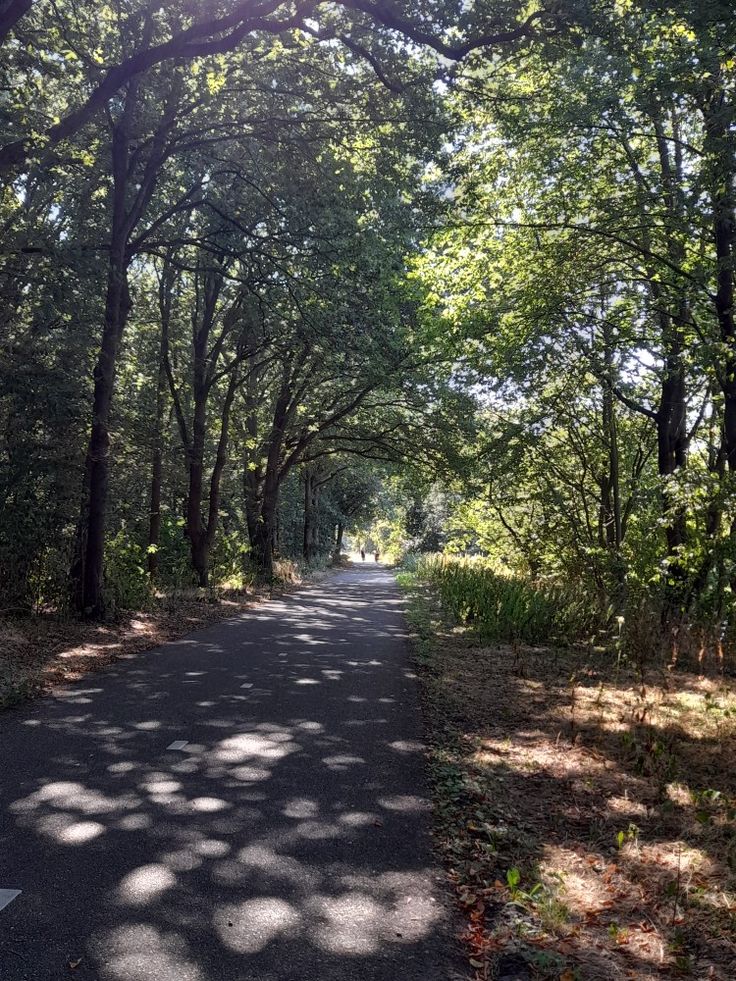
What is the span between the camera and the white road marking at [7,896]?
290cm

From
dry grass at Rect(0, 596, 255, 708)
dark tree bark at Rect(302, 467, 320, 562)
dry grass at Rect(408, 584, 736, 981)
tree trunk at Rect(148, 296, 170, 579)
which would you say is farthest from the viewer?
dark tree bark at Rect(302, 467, 320, 562)

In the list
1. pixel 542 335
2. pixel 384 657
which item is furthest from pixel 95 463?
pixel 542 335

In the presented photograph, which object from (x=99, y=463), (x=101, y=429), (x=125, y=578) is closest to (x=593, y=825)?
(x=99, y=463)

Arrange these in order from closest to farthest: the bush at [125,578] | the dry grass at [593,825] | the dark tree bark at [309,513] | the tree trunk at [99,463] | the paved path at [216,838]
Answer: the paved path at [216,838] → the dry grass at [593,825] → the tree trunk at [99,463] → the bush at [125,578] → the dark tree bark at [309,513]

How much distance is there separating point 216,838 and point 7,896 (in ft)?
3.28

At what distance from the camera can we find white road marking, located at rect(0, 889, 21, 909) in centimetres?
290

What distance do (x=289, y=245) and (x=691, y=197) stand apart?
671 cm

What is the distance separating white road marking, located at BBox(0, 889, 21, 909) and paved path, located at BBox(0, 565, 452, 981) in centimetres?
4

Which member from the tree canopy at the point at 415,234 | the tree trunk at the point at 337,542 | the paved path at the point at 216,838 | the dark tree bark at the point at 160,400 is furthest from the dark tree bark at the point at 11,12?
the tree trunk at the point at 337,542

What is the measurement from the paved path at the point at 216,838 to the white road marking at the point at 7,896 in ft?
0.12

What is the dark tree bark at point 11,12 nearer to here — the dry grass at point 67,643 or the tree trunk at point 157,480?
the dry grass at point 67,643

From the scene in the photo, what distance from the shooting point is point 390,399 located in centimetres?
2272

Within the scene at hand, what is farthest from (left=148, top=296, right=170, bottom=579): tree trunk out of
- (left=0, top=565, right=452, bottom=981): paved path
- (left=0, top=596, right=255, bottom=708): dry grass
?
(left=0, top=565, right=452, bottom=981): paved path

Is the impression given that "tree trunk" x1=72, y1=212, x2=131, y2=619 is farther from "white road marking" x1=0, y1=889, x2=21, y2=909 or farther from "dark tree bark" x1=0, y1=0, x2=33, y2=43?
"white road marking" x1=0, y1=889, x2=21, y2=909
